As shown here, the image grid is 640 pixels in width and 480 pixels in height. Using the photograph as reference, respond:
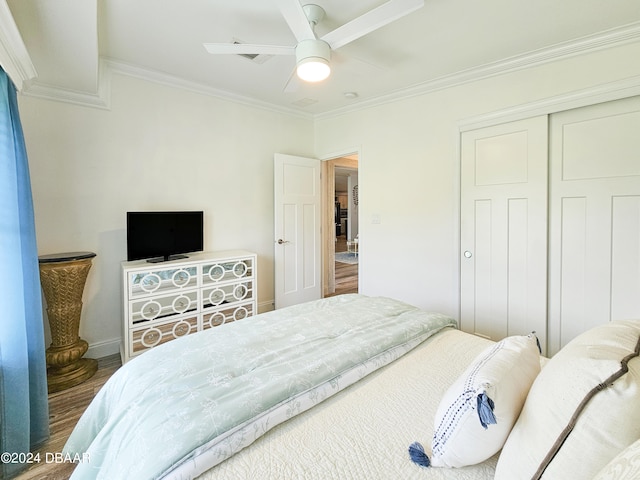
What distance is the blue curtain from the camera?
1.59 m

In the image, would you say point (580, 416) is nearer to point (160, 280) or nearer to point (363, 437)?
point (363, 437)

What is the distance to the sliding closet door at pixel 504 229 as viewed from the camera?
2.58 metres

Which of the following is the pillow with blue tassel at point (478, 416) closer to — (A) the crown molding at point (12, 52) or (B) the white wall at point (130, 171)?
(A) the crown molding at point (12, 52)

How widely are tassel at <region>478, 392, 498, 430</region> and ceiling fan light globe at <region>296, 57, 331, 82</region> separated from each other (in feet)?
6.23

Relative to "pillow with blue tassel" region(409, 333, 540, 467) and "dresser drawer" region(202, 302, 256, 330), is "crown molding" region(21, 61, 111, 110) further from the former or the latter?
"pillow with blue tassel" region(409, 333, 540, 467)

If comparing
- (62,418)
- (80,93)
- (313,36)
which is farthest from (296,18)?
(62,418)

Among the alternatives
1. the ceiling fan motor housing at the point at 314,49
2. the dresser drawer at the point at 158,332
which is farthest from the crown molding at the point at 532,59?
the dresser drawer at the point at 158,332

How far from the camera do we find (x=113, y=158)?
2855mm

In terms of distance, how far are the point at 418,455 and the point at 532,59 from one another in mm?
3061

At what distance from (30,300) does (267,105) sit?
305 centimetres

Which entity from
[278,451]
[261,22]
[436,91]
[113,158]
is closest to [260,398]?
[278,451]

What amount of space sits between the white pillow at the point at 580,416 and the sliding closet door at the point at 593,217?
1.95 meters

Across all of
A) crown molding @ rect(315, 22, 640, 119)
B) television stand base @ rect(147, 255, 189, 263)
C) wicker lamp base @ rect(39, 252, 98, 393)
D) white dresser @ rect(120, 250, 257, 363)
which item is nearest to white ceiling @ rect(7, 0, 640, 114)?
crown molding @ rect(315, 22, 640, 119)

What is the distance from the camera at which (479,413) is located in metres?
0.78
